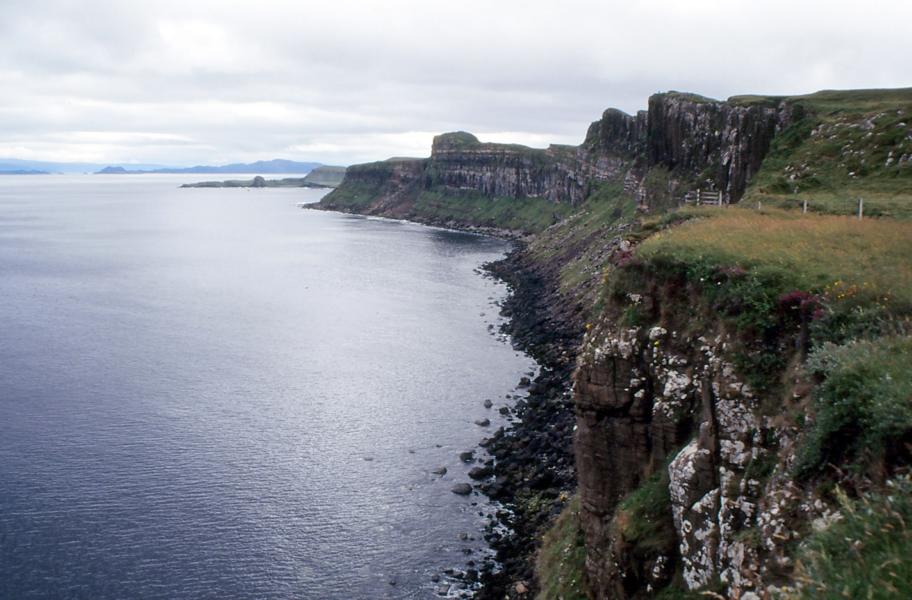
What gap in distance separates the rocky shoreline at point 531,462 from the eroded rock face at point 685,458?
29.0 ft

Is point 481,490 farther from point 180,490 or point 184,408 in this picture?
point 184,408

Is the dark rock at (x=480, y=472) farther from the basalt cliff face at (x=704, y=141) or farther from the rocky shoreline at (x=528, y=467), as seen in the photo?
the basalt cliff face at (x=704, y=141)

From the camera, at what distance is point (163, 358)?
232ft

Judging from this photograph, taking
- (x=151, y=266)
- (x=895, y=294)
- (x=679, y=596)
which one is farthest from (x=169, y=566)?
(x=151, y=266)

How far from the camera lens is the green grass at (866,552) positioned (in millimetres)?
10242

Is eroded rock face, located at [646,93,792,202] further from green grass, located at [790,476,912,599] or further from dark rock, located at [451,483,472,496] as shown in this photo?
green grass, located at [790,476,912,599]

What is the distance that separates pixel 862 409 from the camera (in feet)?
47.9

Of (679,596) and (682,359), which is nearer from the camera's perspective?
(679,596)

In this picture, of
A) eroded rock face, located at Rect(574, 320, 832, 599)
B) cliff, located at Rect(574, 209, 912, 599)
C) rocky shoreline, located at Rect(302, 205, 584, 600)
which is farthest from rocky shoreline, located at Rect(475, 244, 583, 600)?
eroded rock face, located at Rect(574, 320, 832, 599)

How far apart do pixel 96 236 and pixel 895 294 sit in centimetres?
20897

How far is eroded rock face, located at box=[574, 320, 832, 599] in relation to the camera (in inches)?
651

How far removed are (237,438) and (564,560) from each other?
29.7 meters

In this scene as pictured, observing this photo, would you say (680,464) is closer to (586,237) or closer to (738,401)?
(738,401)

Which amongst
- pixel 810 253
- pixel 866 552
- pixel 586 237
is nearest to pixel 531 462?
pixel 810 253
